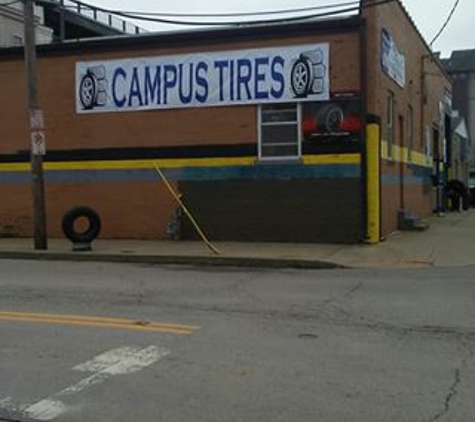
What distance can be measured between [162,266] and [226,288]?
3.54 m

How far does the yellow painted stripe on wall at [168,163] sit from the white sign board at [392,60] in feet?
8.77

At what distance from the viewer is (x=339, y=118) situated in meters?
18.5

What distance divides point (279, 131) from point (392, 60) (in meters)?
3.92

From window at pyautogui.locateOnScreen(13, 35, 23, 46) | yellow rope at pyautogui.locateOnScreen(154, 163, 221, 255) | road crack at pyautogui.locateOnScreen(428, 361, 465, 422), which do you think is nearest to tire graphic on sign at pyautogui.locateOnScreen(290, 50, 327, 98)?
yellow rope at pyautogui.locateOnScreen(154, 163, 221, 255)

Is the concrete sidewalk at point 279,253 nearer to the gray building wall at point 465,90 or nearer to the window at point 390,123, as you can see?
the window at point 390,123

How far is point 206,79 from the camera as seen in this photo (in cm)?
1953

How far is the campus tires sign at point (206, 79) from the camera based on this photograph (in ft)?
61.5

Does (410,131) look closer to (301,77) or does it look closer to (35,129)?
(301,77)

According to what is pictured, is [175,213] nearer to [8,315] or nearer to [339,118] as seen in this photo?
[339,118]

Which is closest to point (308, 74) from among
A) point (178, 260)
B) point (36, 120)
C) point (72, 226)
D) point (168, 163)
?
point (168, 163)

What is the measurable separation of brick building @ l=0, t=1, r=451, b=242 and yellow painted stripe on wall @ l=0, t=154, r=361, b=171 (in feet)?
0.09

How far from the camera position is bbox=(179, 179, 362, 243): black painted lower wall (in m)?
18.6

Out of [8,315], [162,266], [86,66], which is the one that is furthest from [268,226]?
[8,315]

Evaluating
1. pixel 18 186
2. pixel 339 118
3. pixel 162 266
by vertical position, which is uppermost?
pixel 339 118
